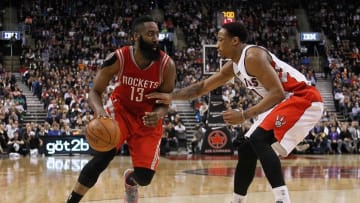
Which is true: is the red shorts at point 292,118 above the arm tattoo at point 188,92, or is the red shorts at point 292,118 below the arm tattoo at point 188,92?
below

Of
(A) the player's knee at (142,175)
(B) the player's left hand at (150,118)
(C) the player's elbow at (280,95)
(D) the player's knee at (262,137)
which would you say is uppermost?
(C) the player's elbow at (280,95)

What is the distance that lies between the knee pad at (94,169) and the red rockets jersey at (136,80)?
0.52 metres

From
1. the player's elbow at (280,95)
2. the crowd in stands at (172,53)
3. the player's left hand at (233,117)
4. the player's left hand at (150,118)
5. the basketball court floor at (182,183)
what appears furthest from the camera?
the crowd in stands at (172,53)

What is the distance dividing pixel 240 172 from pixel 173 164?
350 inches

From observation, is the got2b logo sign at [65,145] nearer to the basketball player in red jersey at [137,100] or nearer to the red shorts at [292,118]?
the basketball player in red jersey at [137,100]

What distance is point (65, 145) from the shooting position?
17500 millimetres

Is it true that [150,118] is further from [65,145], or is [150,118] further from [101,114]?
[65,145]

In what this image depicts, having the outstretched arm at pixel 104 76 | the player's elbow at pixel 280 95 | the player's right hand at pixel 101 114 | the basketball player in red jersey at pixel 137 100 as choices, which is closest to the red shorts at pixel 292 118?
the player's elbow at pixel 280 95

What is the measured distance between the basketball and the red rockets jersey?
1.56ft

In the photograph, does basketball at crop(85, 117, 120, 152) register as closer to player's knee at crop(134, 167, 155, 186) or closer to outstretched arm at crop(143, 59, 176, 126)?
outstretched arm at crop(143, 59, 176, 126)

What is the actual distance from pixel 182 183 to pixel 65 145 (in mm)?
8410

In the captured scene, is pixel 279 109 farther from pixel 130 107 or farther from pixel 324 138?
pixel 324 138

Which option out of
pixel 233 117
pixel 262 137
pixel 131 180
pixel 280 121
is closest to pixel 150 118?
pixel 131 180

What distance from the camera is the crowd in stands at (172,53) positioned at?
62.7 feet
